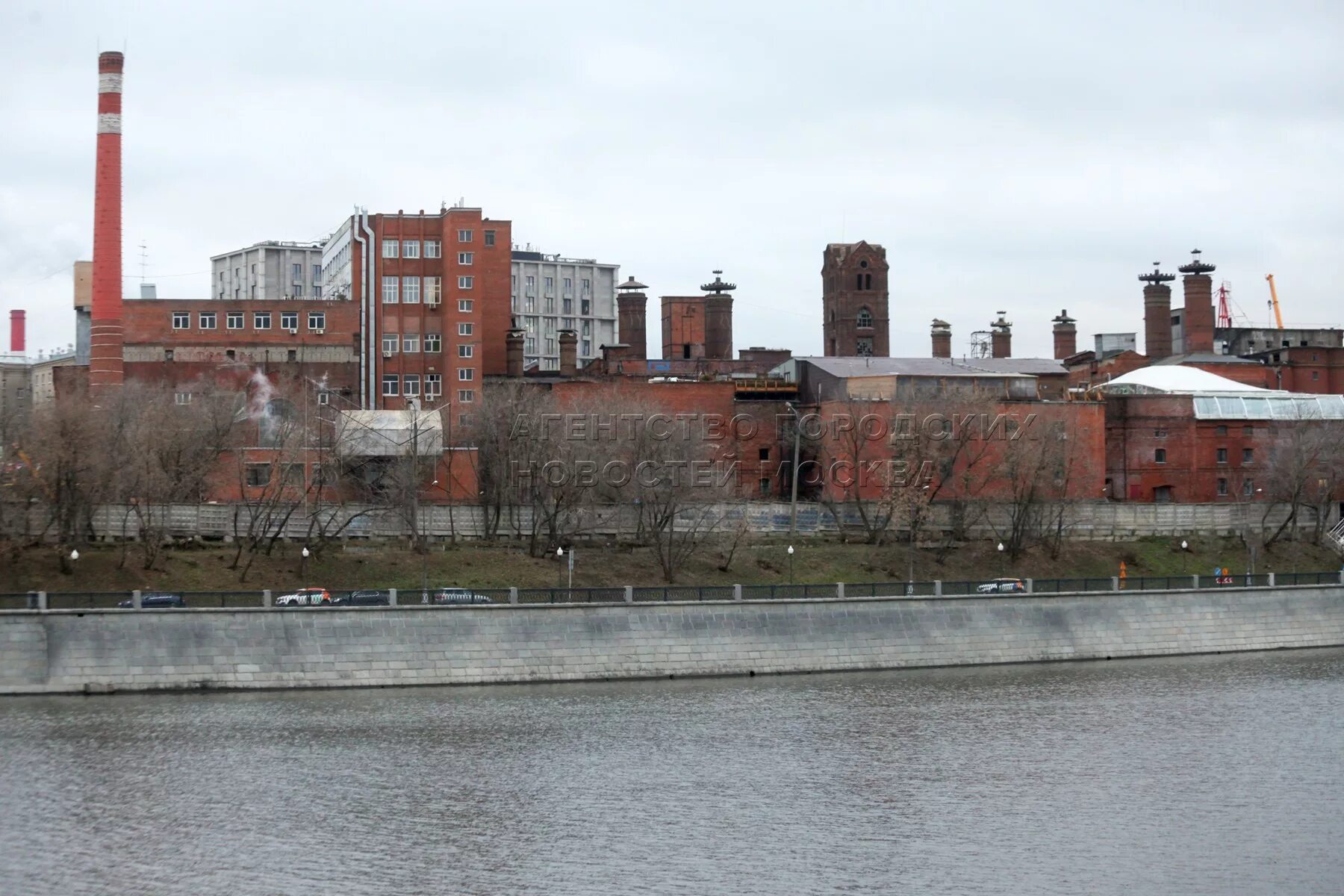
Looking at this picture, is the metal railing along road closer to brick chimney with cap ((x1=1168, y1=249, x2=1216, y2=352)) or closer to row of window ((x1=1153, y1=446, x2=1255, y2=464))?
row of window ((x1=1153, y1=446, x2=1255, y2=464))

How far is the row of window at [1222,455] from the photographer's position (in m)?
90.2

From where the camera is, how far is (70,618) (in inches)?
1921

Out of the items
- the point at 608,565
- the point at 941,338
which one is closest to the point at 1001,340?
the point at 941,338

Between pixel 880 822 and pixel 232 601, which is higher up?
pixel 232 601

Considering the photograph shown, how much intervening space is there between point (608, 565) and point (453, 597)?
52.6 ft

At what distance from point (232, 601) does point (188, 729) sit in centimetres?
784

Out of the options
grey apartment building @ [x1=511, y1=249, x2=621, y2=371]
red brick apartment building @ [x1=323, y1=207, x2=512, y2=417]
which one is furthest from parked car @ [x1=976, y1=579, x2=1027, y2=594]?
grey apartment building @ [x1=511, y1=249, x2=621, y2=371]

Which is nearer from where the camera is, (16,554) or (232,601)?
(232,601)

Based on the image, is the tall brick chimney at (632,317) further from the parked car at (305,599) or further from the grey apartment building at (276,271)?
the parked car at (305,599)

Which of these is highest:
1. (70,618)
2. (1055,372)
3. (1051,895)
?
(1055,372)

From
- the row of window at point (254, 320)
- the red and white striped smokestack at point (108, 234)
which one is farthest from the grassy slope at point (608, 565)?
the row of window at point (254, 320)

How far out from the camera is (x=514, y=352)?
91375 mm

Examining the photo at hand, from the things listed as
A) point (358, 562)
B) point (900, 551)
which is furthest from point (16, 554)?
point (900, 551)

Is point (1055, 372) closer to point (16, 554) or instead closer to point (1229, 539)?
point (1229, 539)
